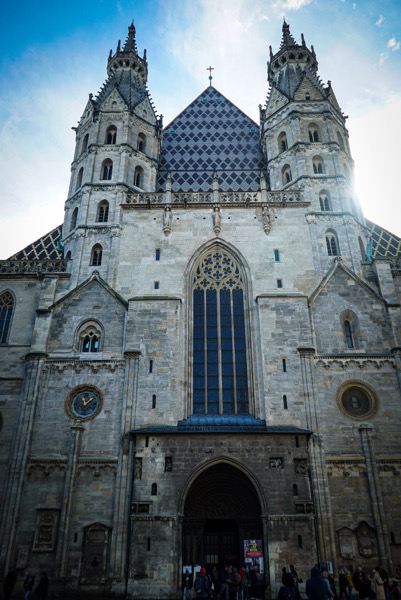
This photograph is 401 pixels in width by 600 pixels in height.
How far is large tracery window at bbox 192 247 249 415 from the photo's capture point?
1927 cm

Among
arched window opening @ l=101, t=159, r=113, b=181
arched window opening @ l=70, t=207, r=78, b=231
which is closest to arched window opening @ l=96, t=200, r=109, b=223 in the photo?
arched window opening @ l=70, t=207, r=78, b=231

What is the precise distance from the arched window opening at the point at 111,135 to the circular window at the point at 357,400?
17361mm

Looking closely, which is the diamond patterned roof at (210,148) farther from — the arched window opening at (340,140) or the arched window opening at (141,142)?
the arched window opening at (340,140)

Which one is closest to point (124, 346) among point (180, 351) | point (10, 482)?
point (180, 351)

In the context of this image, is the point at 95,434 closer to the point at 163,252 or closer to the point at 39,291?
the point at 39,291

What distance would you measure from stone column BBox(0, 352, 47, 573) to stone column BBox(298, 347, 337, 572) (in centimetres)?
1024

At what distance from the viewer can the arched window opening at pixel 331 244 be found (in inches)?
862

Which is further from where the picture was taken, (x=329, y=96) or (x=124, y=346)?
(x=329, y=96)

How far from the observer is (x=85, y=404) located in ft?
60.6

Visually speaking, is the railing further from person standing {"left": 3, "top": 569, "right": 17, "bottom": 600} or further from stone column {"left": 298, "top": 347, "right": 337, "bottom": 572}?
person standing {"left": 3, "top": 569, "right": 17, "bottom": 600}

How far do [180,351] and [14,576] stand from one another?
30.7 ft

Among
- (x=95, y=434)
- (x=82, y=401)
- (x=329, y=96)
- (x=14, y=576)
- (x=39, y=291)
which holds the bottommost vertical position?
(x=14, y=576)

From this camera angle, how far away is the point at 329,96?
87.8ft

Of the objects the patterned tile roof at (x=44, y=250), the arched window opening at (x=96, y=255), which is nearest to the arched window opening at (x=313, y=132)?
the arched window opening at (x=96, y=255)
